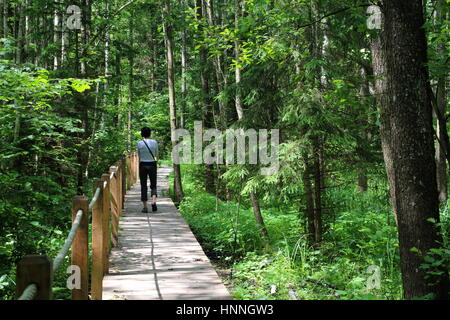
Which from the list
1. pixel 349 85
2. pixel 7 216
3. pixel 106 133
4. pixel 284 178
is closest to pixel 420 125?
pixel 349 85

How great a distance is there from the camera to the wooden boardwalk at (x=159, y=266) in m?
4.89

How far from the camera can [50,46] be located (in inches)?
466

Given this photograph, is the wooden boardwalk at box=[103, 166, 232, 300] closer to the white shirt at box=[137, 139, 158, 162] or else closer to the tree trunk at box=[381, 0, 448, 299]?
the white shirt at box=[137, 139, 158, 162]

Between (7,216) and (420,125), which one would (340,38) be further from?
(7,216)

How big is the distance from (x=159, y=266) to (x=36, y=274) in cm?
434

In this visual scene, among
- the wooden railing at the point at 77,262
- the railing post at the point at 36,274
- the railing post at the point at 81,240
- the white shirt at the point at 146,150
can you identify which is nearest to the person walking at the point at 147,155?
the white shirt at the point at 146,150

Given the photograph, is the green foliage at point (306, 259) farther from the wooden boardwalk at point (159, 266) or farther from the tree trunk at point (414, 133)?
the tree trunk at point (414, 133)

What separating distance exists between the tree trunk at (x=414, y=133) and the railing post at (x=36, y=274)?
141 inches

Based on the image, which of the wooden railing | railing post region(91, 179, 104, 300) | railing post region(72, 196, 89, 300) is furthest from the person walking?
railing post region(72, 196, 89, 300)

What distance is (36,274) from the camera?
186 cm

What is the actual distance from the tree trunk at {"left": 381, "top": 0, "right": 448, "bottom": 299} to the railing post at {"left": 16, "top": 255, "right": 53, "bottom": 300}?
3.57m

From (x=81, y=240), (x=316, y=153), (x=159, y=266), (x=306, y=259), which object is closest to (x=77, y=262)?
(x=81, y=240)

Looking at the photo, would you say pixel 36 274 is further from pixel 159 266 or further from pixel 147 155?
pixel 147 155
